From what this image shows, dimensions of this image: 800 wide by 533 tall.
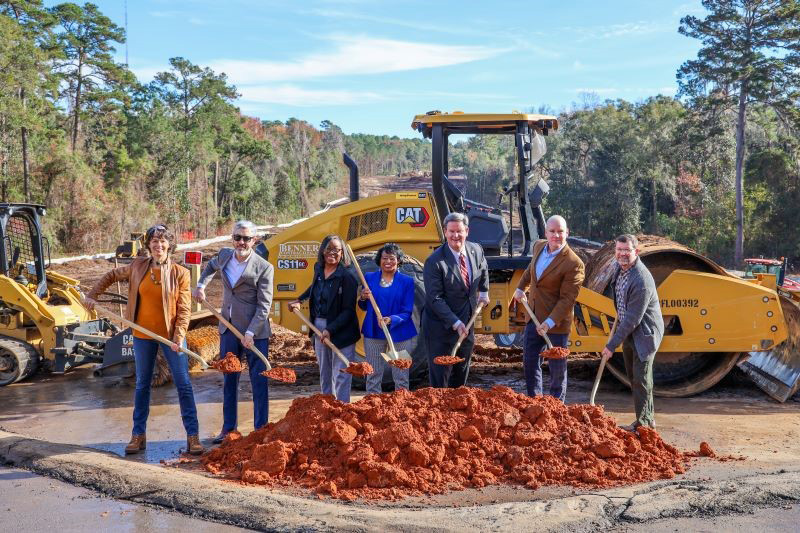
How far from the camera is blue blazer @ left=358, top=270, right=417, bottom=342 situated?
6.06 metres

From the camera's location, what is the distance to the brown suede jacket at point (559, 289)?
6238 mm

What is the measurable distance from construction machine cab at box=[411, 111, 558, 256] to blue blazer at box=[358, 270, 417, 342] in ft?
7.59

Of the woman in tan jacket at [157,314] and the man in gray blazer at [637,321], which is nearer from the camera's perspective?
the woman in tan jacket at [157,314]

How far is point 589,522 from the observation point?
4496 mm

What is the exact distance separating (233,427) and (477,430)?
2037 millimetres

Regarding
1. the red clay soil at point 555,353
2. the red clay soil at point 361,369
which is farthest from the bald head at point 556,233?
the red clay soil at point 361,369

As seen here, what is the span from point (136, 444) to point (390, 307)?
7.31 ft

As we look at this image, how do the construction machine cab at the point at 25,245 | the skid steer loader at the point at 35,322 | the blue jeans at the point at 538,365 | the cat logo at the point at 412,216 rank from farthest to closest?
the construction machine cab at the point at 25,245 < the skid steer loader at the point at 35,322 < the cat logo at the point at 412,216 < the blue jeans at the point at 538,365

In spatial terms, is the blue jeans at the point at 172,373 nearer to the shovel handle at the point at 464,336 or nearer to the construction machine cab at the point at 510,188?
the shovel handle at the point at 464,336

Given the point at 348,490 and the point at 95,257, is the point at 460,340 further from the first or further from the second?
the point at 95,257

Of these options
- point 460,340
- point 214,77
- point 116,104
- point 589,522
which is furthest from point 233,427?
point 214,77

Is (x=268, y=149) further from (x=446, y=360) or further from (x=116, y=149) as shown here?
(x=446, y=360)

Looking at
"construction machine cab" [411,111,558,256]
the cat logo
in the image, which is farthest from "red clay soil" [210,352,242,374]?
"construction machine cab" [411,111,558,256]

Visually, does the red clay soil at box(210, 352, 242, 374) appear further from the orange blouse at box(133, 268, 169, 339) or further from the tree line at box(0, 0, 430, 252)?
the tree line at box(0, 0, 430, 252)
